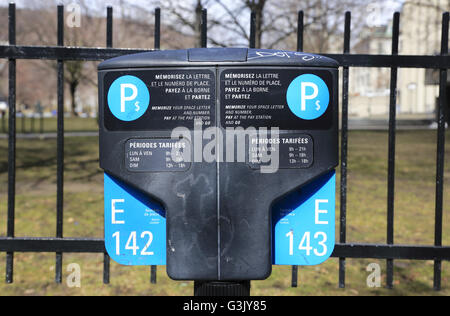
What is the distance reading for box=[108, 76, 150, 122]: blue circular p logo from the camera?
5.68ft

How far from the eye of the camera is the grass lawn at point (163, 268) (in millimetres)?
3430

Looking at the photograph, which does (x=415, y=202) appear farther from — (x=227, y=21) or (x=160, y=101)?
(x=160, y=101)

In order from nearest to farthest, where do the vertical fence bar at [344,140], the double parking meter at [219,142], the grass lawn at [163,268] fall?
the double parking meter at [219,142]
the vertical fence bar at [344,140]
the grass lawn at [163,268]

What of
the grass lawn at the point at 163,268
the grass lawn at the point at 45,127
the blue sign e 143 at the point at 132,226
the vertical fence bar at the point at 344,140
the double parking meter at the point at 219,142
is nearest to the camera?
the double parking meter at the point at 219,142

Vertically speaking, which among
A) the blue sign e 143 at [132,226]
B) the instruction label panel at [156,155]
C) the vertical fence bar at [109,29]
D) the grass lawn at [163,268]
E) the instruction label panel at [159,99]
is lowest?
the grass lawn at [163,268]

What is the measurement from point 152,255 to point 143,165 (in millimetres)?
395

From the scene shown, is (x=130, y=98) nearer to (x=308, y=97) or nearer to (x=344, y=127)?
(x=308, y=97)

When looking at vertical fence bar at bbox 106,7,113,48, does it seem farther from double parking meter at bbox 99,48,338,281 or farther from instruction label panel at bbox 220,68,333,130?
instruction label panel at bbox 220,68,333,130

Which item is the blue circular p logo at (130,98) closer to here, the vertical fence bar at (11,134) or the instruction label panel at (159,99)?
the instruction label panel at (159,99)

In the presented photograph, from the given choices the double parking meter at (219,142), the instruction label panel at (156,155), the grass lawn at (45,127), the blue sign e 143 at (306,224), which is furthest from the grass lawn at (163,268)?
the grass lawn at (45,127)

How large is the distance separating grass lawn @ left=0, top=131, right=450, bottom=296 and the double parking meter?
1.80m

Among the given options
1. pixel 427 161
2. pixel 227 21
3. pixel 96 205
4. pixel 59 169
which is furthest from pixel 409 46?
pixel 59 169

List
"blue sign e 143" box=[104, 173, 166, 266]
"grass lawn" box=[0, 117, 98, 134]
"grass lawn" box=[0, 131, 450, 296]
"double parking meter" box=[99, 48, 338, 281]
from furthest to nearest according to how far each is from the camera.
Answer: "grass lawn" box=[0, 117, 98, 134] < "grass lawn" box=[0, 131, 450, 296] < "blue sign e 143" box=[104, 173, 166, 266] < "double parking meter" box=[99, 48, 338, 281]

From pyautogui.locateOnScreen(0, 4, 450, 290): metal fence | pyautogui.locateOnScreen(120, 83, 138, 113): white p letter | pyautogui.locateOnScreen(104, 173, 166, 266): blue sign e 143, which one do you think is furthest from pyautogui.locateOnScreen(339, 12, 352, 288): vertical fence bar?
pyautogui.locateOnScreen(120, 83, 138, 113): white p letter
